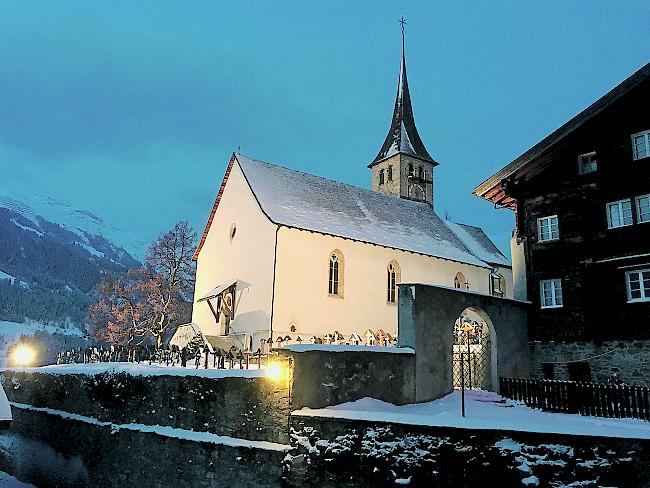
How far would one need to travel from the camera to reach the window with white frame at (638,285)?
63.4 feet

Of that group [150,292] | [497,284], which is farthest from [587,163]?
[150,292]

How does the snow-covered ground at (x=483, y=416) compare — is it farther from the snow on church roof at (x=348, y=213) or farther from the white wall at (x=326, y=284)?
the snow on church roof at (x=348, y=213)

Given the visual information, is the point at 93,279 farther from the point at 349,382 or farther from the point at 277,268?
the point at 349,382

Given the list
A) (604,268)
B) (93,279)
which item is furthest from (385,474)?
(93,279)

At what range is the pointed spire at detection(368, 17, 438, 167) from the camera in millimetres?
56156

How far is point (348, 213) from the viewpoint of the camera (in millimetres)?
34219

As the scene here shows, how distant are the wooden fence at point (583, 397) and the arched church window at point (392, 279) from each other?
14942 millimetres

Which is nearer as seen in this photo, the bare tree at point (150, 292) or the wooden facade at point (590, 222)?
the wooden facade at point (590, 222)

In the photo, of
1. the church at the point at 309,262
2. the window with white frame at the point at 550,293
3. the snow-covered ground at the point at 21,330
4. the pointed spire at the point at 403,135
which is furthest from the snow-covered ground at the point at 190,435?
the snow-covered ground at the point at 21,330

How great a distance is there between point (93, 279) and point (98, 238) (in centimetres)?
8944

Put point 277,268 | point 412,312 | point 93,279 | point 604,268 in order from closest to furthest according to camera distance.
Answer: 1. point 412,312
2. point 604,268
3. point 277,268
4. point 93,279

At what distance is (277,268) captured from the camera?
1110 inches

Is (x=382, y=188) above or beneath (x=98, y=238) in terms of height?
beneath

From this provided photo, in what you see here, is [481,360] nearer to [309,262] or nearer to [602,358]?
[602,358]
